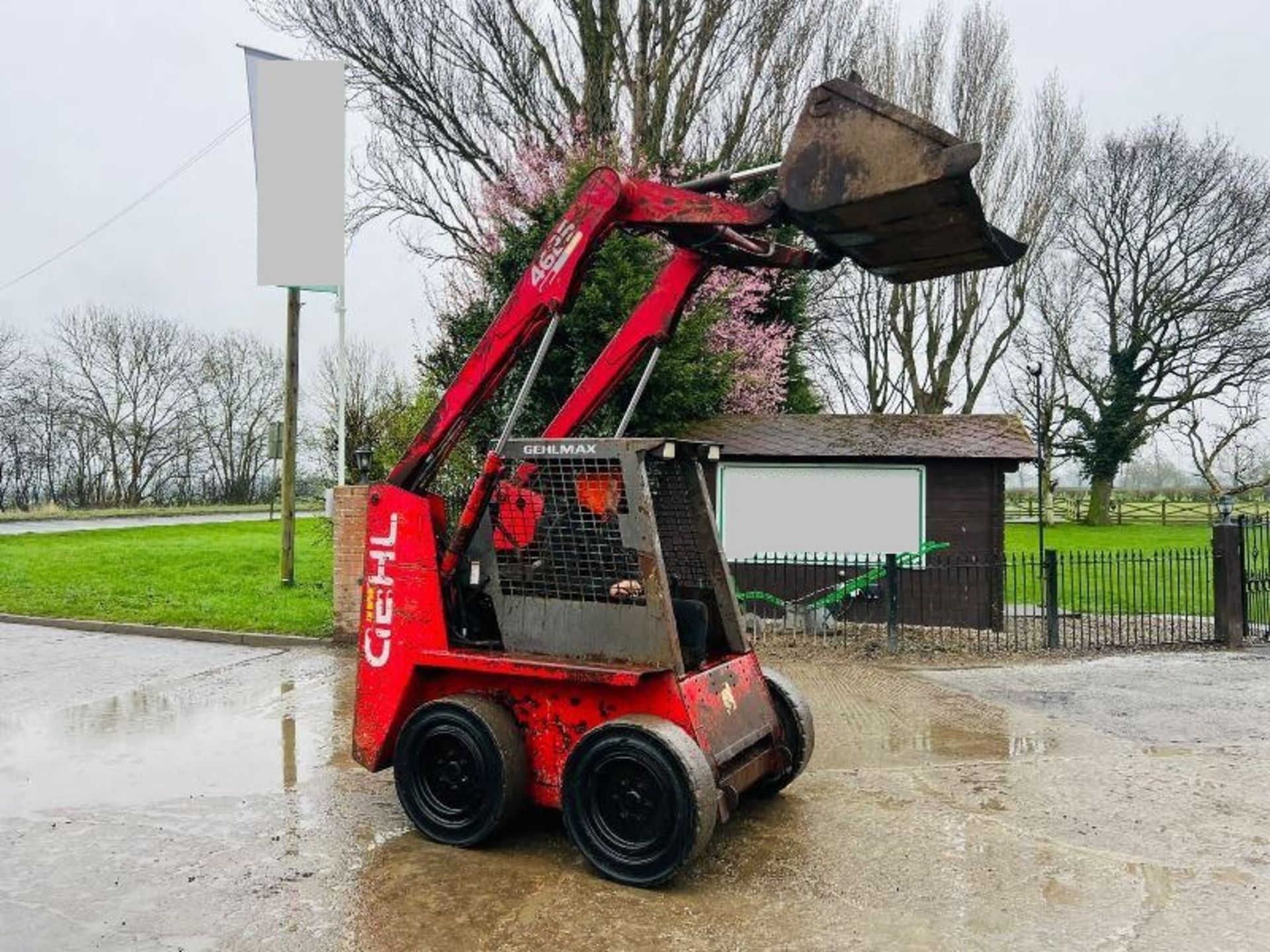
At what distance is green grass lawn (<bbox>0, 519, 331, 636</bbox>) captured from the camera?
41.6 ft

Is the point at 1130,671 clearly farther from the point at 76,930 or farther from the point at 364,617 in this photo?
the point at 76,930

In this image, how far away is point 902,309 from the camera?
99.8ft

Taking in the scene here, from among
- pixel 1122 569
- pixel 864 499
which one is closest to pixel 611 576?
pixel 864 499

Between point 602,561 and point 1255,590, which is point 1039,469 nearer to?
point 1255,590

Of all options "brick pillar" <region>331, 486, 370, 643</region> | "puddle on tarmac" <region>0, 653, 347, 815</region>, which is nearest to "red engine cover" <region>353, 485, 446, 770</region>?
"puddle on tarmac" <region>0, 653, 347, 815</region>

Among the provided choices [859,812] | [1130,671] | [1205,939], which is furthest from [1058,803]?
[1130,671]

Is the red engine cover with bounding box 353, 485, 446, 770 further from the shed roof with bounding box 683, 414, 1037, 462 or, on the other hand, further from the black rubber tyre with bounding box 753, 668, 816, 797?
the shed roof with bounding box 683, 414, 1037, 462

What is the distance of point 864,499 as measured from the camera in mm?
13039

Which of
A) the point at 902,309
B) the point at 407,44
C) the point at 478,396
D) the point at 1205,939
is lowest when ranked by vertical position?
the point at 1205,939

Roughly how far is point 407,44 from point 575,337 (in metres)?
9.77

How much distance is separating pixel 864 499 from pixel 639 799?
8937mm

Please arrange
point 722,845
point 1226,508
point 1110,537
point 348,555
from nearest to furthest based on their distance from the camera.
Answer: point 722,845 → point 348,555 → point 1226,508 → point 1110,537

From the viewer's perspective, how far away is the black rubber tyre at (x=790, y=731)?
5.82m

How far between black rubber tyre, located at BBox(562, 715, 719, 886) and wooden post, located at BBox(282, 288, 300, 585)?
11.4m
